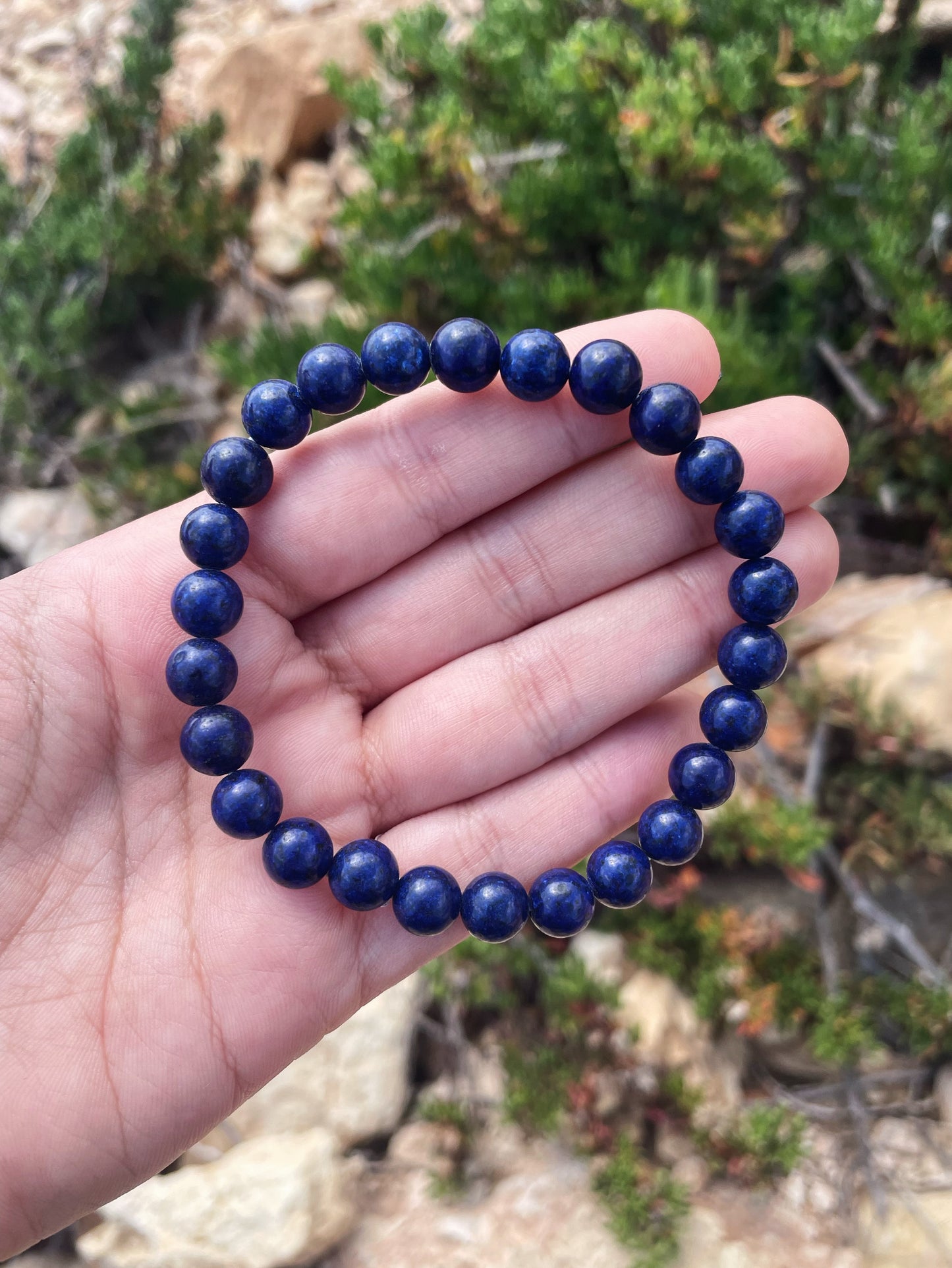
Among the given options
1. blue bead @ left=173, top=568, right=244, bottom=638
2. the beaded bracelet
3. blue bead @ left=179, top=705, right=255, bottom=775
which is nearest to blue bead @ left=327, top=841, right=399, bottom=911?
the beaded bracelet

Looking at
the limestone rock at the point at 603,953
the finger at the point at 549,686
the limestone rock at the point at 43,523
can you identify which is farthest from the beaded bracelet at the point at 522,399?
the limestone rock at the point at 43,523

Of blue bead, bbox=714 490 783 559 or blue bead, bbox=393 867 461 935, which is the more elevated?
blue bead, bbox=714 490 783 559

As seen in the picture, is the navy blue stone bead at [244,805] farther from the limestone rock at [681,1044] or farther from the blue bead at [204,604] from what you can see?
the limestone rock at [681,1044]

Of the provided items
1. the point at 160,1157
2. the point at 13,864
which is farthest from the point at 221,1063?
the point at 13,864

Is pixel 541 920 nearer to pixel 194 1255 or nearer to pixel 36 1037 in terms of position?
pixel 36 1037

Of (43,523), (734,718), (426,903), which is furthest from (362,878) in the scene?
(43,523)

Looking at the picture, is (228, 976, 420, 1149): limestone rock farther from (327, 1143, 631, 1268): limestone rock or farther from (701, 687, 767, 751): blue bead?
(701, 687, 767, 751): blue bead
